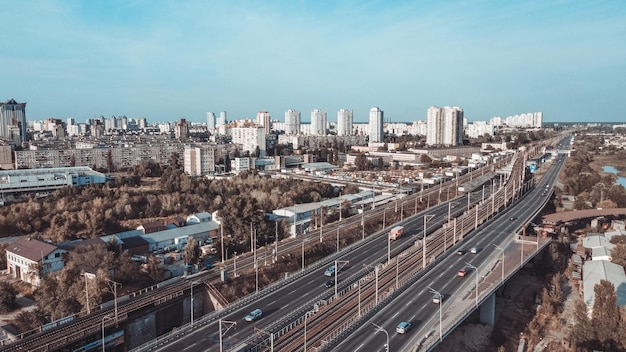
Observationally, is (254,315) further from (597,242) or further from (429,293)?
(597,242)

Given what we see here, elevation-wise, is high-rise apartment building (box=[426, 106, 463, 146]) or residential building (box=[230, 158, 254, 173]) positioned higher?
high-rise apartment building (box=[426, 106, 463, 146])

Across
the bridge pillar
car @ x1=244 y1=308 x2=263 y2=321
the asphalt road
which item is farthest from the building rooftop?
the bridge pillar

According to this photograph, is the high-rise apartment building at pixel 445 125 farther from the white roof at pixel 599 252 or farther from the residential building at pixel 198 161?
the white roof at pixel 599 252

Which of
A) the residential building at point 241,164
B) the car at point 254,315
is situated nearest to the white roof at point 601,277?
the car at point 254,315

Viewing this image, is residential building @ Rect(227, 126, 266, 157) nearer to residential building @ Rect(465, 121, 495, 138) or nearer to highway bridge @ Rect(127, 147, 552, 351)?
highway bridge @ Rect(127, 147, 552, 351)

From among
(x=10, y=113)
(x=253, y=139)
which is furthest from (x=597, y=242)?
(x=10, y=113)

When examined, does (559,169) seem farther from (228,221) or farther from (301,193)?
(228,221)
